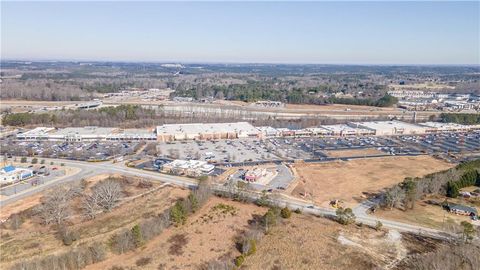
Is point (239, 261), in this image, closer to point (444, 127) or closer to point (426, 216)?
point (426, 216)

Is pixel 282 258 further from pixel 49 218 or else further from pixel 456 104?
pixel 456 104

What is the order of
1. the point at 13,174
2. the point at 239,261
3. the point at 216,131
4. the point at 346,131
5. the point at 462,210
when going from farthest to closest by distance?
the point at 346,131
the point at 216,131
the point at 13,174
the point at 462,210
the point at 239,261

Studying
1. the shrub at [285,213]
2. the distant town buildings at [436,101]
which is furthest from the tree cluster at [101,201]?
the distant town buildings at [436,101]

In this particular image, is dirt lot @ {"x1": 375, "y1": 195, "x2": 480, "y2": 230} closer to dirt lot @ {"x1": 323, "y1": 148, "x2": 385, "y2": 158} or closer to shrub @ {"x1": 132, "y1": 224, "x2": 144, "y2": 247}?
dirt lot @ {"x1": 323, "y1": 148, "x2": 385, "y2": 158}

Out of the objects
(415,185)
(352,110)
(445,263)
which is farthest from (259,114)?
(445,263)

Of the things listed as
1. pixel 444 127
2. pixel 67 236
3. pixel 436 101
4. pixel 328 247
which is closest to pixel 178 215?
pixel 67 236

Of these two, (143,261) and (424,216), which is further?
(424,216)
